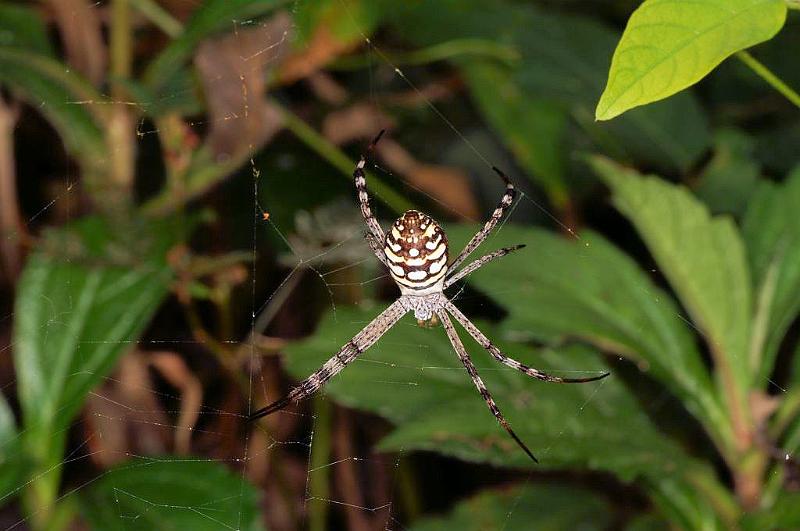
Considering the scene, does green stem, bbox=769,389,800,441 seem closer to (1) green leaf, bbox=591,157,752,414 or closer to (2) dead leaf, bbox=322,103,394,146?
(1) green leaf, bbox=591,157,752,414

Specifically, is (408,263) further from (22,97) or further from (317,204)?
(22,97)

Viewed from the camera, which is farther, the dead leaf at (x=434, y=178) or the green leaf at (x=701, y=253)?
the dead leaf at (x=434, y=178)

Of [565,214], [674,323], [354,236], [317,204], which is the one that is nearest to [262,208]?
[317,204]

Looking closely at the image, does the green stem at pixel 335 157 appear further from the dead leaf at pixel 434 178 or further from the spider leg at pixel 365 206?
the spider leg at pixel 365 206

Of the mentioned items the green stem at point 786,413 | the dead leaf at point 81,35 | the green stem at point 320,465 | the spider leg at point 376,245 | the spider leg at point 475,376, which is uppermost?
the dead leaf at point 81,35

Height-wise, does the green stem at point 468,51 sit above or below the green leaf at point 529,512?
above

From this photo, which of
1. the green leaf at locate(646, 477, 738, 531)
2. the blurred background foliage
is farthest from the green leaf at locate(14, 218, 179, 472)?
the green leaf at locate(646, 477, 738, 531)

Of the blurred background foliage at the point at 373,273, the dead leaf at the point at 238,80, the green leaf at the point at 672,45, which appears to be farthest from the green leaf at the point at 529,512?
the green leaf at the point at 672,45
